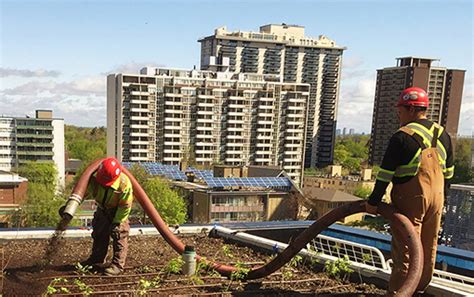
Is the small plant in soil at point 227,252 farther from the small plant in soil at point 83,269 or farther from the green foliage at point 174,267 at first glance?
the small plant in soil at point 83,269

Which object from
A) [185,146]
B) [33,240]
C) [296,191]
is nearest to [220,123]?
[185,146]

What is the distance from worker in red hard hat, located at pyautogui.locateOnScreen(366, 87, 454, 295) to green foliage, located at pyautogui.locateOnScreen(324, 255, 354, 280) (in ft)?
3.53

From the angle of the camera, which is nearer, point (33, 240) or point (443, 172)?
point (443, 172)

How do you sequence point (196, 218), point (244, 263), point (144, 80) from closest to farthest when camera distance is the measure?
point (244, 263) < point (196, 218) < point (144, 80)

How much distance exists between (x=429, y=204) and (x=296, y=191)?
1353 inches

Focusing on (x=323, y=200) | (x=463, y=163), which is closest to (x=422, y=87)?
(x=463, y=163)

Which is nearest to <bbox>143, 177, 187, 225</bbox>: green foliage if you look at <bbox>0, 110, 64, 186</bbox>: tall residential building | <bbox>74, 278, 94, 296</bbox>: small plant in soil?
<bbox>74, 278, 94, 296</bbox>: small plant in soil

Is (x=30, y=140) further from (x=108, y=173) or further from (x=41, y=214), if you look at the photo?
(x=108, y=173)

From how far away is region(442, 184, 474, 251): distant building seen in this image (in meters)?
23.9

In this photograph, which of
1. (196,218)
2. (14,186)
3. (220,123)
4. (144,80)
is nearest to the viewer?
(196,218)

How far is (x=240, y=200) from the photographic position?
35.1 m

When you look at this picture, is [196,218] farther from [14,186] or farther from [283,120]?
[283,120]

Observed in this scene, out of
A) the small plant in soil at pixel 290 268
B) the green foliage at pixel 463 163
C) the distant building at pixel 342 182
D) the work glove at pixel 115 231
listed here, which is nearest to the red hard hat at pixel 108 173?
the work glove at pixel 115 231

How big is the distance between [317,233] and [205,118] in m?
50.0
